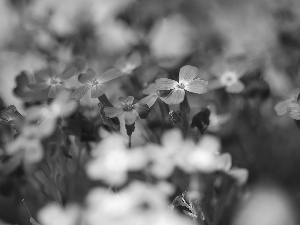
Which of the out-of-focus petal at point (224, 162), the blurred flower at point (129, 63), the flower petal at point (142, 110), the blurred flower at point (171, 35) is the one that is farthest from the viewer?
the blurred flower at point (171, 35)

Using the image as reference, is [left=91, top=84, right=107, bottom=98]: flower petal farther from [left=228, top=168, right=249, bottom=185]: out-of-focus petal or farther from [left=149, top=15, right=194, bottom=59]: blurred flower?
[left=149, top=15, right=194, bottom=59]: blurred flower

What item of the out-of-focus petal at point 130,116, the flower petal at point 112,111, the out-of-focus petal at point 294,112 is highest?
the flower petal at point 112,111

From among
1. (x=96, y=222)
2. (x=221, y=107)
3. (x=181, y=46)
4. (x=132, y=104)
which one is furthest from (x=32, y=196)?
(x=181, y=46)

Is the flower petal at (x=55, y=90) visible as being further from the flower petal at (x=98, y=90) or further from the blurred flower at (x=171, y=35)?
the blurred flower at (x=171, y=35)

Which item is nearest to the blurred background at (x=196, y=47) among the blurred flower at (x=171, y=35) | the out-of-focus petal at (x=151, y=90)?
the blurred flower at (x=171, y=35)

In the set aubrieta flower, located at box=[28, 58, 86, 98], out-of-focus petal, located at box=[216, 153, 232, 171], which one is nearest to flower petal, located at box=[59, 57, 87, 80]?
aubrieta flower, located at box=[28, 58, 86, 98]
